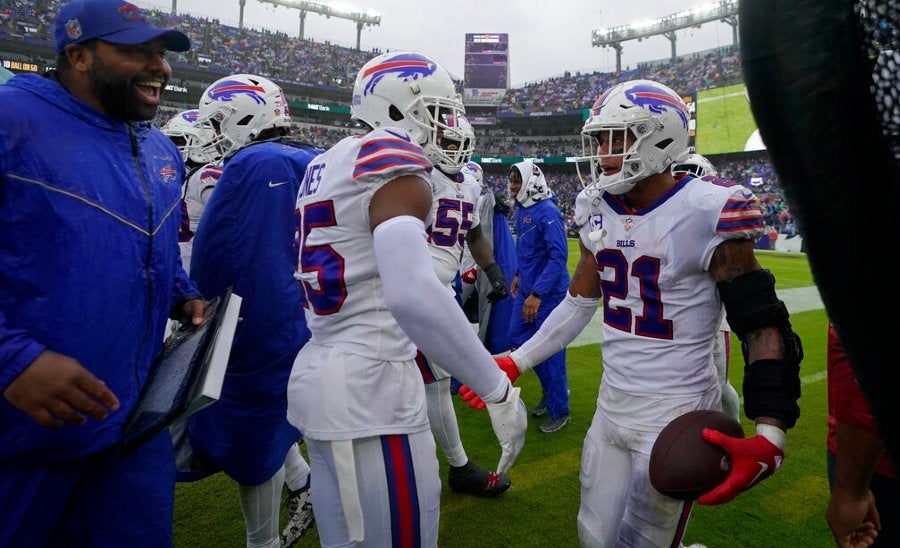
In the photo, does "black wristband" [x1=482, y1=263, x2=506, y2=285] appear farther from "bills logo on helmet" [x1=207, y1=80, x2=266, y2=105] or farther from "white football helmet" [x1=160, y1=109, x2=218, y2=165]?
"white football helmet" [x1=160, y1=109, x2=218, y2=165]

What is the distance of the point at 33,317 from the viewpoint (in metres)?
1.48

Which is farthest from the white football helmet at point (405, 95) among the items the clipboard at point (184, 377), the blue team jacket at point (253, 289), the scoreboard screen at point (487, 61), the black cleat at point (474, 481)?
the scoreboard screen at point (487, 61)

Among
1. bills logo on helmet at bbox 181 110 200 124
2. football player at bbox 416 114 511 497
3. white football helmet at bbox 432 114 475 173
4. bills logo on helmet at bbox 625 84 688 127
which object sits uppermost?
bills logo on helmet at bbox 181 110 200 124

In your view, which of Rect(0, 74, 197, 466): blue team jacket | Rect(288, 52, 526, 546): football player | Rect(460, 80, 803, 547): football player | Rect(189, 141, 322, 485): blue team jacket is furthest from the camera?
Rect(189, 141, 322, 485): blue team jacket

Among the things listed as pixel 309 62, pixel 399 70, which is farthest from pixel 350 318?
pixel 309 62

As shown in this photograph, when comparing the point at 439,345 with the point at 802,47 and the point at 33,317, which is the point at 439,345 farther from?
the point at 802,47

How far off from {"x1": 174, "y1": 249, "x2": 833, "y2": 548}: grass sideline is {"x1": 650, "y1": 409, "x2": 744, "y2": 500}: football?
137 cm

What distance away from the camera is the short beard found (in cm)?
173

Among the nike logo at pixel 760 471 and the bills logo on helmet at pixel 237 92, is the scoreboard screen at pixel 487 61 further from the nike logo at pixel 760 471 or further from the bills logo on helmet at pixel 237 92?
the nike logo at pixel 760 471

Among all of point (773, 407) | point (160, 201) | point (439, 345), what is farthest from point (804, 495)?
point (160, 201)

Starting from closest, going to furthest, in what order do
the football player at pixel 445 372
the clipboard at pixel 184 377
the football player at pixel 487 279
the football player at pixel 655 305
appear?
the clipboard at pixel 184 377, the football player at pixel 655 305, the football player at pixel 445 372, the football player at pixel 487 279

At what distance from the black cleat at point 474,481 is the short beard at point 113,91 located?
2.72 m

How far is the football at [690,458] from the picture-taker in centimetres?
168

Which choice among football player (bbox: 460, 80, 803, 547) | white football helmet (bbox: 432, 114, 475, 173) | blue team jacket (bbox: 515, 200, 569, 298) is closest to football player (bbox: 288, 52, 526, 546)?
football player (bbox: 460, 80, 803, 547)
